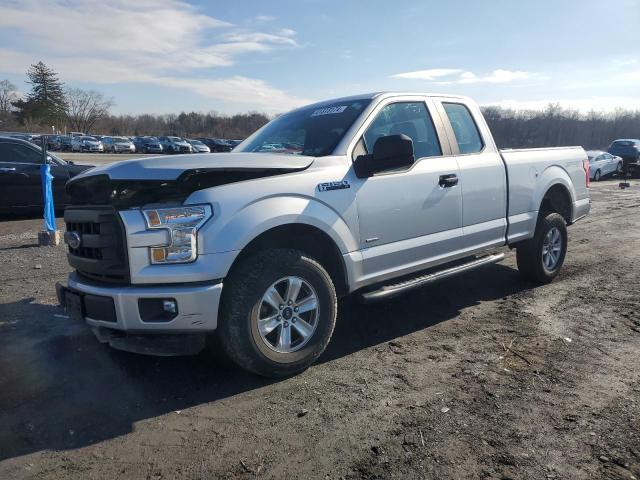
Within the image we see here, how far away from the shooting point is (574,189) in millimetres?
6508

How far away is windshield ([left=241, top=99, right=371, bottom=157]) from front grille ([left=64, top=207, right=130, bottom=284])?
1.70 metres

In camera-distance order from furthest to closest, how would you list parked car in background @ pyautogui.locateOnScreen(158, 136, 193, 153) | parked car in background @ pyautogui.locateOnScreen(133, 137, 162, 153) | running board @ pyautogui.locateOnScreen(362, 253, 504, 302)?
parked car in background @ pyautogui.locateOnScreen(133, 137, 162, 153) < parked car in background @ pyautogui.locateOnScreen(158, 136, 193, 153) < running board @ pyautogui.locateOnScreen(362, 253, 504, 302)

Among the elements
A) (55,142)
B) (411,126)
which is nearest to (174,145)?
(55,142)

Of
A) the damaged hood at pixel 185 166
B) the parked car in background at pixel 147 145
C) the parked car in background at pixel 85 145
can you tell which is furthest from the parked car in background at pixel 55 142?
the damaged hood at pixel 185 166

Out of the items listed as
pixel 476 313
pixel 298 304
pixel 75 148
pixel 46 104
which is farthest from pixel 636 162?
pixel 46 104

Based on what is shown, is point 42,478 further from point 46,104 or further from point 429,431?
point 46,104

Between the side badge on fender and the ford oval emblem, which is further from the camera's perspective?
the side badge on fender

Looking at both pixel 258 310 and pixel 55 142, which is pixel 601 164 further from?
pixel 55 142

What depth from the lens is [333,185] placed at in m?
3.88

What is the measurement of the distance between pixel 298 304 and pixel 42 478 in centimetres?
182

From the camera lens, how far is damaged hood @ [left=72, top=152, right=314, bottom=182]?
10.6 feet

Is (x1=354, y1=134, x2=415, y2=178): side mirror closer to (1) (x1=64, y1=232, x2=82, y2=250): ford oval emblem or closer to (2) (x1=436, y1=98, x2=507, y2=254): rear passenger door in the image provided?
(2) (x1=436, y1=98, x2=507, y2=254): rear passenger door

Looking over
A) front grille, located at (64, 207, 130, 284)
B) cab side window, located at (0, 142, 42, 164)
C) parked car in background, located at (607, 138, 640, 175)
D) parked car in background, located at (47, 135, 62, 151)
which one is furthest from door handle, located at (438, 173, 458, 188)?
parked car in background, located at (47, 135, 62, 151)

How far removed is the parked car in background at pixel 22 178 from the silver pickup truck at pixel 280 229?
730cm
